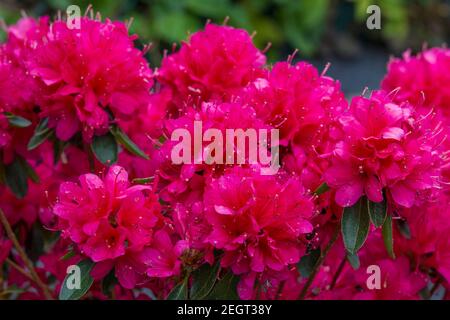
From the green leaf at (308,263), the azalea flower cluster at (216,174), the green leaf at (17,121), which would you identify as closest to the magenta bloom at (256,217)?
the azalea flower cluster at (216,174)

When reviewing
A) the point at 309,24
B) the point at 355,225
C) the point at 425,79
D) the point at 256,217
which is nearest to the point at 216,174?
the point at 256,217

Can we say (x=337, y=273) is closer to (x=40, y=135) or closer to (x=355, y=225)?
(x=355, y=225)

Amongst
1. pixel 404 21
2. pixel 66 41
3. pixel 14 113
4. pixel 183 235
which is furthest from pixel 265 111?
pixel 404 21

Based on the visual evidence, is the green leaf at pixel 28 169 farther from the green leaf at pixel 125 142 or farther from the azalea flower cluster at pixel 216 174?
the green leaf at pixel 125 142

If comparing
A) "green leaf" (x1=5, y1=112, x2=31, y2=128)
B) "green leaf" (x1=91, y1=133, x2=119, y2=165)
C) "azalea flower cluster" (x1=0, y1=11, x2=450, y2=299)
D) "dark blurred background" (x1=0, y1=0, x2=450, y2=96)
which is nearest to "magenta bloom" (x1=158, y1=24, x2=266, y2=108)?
"azalea flower cluster" (x1=0, y1=11, x2=450, y2=299)

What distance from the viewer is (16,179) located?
1344mm

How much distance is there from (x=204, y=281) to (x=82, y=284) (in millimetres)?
162

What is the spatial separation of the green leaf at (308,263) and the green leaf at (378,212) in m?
0.16

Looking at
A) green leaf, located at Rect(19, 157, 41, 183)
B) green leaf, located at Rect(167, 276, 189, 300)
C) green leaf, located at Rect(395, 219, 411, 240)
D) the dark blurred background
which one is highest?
the dark blurred background

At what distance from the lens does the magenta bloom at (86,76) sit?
47.1 inches

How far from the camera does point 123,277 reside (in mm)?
1084

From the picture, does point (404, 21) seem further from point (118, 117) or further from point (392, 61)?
point (118, 117)

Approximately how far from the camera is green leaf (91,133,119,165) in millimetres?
1249

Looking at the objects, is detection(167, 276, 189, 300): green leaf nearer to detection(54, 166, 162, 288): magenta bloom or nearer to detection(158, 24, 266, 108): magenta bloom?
detection(54, 166, 162, 288): magenta bloom
